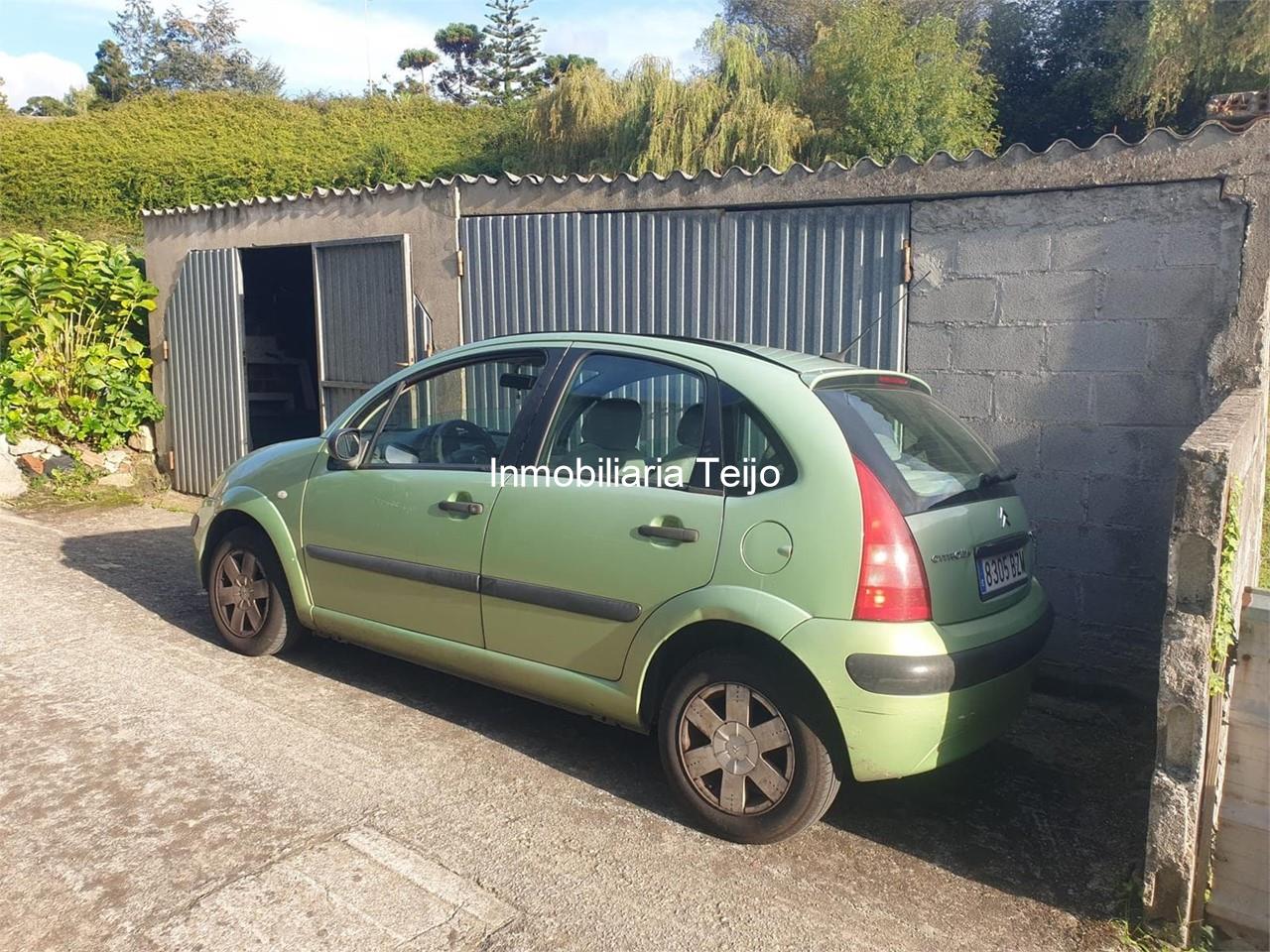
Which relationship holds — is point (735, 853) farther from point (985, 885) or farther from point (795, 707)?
point (985, 885)

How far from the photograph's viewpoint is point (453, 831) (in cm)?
344

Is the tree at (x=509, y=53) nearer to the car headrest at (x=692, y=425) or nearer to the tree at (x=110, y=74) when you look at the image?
the tree at (x=110, y=74)

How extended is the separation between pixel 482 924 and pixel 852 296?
162 inches

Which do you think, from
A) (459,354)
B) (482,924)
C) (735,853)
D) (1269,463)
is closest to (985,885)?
(735,853)

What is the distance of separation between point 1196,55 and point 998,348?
21667 mm

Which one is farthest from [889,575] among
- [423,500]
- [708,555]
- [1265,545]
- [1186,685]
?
[1265,545]

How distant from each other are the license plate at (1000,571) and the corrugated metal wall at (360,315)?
5.37 m

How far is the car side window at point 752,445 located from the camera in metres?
3.39

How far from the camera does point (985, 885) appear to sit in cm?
327

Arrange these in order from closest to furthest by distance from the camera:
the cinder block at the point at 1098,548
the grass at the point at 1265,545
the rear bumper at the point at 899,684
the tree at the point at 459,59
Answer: the rear bumper at the point at 899,684, the cinder block at the point at 1098,548, the grass at the point at 1265,545, the tree at the point at 459,59

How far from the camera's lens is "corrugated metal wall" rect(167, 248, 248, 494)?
30.3 ft

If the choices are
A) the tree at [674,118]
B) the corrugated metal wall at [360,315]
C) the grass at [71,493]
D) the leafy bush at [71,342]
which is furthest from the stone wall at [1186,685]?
the tree at [674,118]

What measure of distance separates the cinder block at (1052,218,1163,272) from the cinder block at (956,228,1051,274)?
3.2 inches

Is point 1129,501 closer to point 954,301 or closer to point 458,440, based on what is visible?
point 954,301
